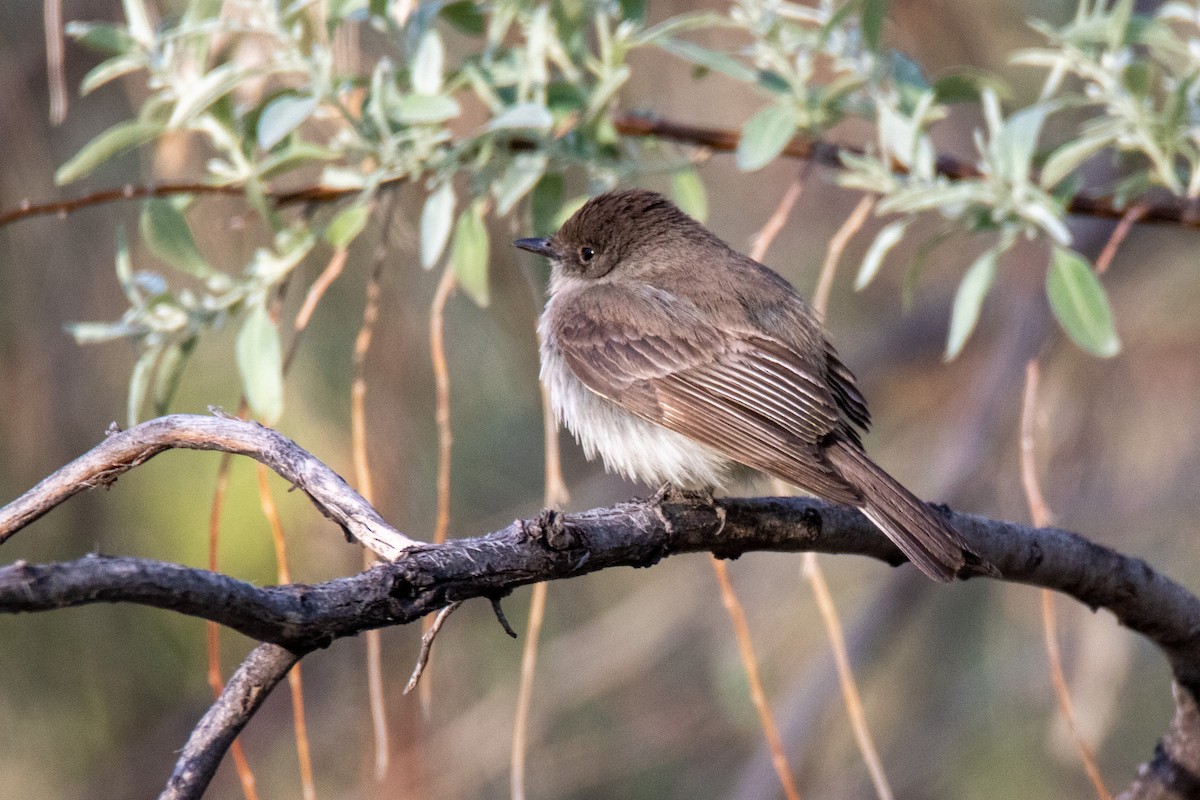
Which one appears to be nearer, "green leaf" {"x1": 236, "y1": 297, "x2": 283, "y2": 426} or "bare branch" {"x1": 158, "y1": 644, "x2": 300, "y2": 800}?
"bare branch" {"x1": 158, "y1": 644, "x2": 300, "y2": 800}

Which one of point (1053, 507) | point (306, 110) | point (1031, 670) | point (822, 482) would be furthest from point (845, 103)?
point (1031, 670)

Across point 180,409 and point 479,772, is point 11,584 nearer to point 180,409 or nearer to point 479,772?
point 180,409

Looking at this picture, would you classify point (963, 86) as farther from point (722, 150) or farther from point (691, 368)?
point (691, 368)

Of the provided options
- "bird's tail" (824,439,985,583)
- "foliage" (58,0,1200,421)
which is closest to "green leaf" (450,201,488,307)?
"foliage" (58,0,1200,421)

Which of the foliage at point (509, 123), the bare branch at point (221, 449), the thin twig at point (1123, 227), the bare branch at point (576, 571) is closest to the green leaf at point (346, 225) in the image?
the foliage at point (509, 123)

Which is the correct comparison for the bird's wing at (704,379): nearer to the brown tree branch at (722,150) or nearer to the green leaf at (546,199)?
the green leaf at (546,199)

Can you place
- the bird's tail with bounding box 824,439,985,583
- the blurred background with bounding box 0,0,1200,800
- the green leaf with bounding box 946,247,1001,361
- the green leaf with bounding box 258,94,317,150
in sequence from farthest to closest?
the blurred background with bounding box 0,0,1200,800, the green leaf with bounding box 946,247,1001,361, the green leaf with bounding box 258,94,317,150, the bird's tail with bounding box 824,439,985,583

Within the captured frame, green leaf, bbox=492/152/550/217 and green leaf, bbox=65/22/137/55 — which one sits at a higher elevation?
green leaf, bbox=65/22/137/55

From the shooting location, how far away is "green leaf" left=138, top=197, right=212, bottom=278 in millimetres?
3076

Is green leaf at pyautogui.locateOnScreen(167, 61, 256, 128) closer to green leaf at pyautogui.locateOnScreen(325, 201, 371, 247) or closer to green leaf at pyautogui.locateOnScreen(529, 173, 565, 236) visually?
green leaf at pyautogui.locateOnScreen(325, 201, 371, 247)

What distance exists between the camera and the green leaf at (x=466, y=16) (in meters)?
3.41

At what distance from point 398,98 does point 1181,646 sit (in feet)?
7.20

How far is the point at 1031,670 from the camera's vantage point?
222 inches

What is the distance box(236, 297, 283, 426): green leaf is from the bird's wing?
83 cm
